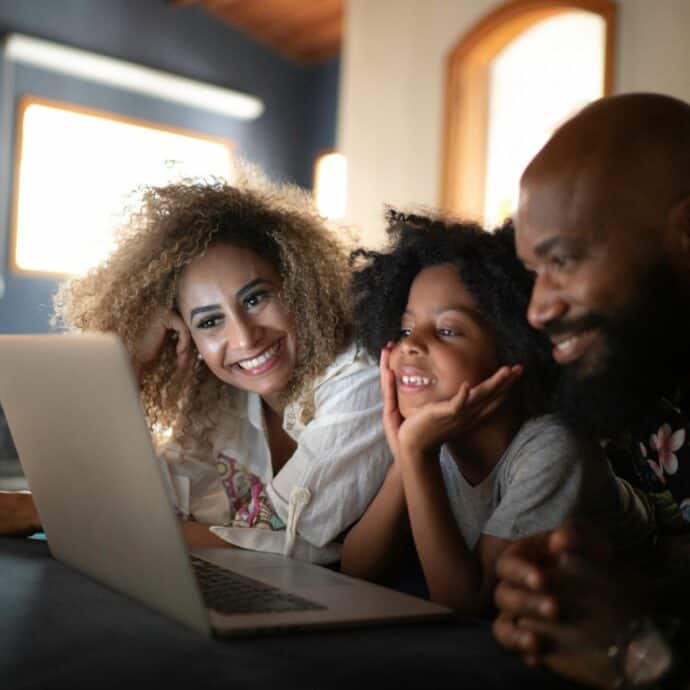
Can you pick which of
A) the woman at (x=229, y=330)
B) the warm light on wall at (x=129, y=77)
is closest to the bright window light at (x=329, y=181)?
the warm light on wall at (x=129, y=77)

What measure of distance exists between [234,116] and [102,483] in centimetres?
599

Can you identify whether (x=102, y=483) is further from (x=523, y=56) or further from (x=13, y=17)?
(x=13, y=17)

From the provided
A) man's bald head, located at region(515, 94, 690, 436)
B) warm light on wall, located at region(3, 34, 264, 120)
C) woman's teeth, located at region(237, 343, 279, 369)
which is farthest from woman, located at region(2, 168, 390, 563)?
warm light on wall, located at region(3, 34, 264, 120)

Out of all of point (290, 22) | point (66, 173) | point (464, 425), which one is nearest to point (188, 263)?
point (464, 425)

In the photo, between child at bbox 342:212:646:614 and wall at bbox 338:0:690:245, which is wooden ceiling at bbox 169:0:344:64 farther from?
child at bbox 342:212:646:614

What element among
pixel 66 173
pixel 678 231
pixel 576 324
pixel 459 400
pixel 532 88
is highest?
pixel 532 88

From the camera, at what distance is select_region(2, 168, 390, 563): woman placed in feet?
5.77

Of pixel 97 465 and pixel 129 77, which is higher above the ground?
pixel 129 77

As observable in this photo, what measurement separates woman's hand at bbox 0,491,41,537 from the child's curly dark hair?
62 centimetres

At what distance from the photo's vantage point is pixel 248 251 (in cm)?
183

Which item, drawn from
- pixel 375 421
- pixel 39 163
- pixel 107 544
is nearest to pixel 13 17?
pixel 39 163

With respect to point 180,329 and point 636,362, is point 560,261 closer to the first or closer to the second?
point 636,362

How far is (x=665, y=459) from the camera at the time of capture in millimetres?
1305

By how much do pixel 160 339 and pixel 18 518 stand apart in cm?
59
